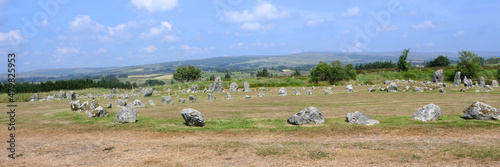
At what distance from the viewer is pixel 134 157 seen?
11148mm

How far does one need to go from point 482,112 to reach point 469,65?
54.2 m

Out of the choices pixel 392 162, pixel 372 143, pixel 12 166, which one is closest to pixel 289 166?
pixel 392 162

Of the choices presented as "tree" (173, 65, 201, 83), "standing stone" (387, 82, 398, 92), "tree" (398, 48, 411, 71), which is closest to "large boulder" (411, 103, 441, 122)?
"standing stone" (387, 82, 398, 92)

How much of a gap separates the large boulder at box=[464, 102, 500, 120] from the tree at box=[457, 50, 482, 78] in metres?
53.4

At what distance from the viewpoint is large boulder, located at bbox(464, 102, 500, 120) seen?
14.8m

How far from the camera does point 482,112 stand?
1507 centimetres

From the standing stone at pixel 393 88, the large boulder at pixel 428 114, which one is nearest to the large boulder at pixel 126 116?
the large boulder at pixel 428 114

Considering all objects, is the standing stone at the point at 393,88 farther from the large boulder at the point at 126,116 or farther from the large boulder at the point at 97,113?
the large boulder at the point at 97,113

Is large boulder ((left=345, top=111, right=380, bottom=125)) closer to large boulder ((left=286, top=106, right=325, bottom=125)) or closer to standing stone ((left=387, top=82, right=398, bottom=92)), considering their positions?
large boulder ((left=286, top=106, right=325, bottom=125))

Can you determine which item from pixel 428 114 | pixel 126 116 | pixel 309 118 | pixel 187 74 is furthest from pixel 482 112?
pixel 187 74

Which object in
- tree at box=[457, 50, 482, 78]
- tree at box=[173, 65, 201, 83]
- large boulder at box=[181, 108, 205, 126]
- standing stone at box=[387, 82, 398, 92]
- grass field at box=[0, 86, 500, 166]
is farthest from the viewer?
tree at box=[173, 65, 201, 83]

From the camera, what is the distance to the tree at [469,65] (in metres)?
58.0

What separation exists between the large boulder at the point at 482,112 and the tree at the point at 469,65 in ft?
175

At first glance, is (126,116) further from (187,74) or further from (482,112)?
(187,74)
